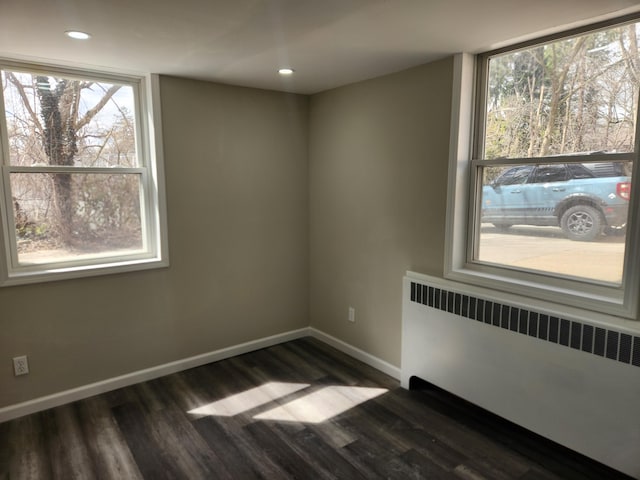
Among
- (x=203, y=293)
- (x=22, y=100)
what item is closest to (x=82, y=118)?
(x=22, y=100)

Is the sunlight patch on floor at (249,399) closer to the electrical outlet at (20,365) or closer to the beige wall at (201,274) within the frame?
the beige wall at (201,274)

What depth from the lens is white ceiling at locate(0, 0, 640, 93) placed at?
6.03 ft

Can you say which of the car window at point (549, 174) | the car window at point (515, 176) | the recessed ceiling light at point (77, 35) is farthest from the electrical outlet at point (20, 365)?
the car window at point (549, 174)

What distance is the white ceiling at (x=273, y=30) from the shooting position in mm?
1837

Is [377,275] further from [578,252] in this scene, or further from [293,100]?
[293,100]

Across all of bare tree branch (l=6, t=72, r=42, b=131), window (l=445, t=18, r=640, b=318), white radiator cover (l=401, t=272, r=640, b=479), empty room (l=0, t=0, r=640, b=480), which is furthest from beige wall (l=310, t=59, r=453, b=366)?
bare tree branch (l=6, t=72, r=42, b=131)

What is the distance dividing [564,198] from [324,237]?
200cm

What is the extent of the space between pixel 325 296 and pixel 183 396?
4.87 feet

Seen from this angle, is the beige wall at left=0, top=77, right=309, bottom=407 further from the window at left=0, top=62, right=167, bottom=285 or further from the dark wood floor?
the dark wood floor

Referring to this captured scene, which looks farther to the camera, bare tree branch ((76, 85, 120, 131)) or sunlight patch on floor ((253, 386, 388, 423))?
bare tree branch ((76, 85, 120, 131))

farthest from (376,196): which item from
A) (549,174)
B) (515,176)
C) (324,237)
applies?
(549,174)

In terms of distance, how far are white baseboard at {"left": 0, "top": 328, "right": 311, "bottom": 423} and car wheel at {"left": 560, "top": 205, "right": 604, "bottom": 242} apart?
2.50 meters

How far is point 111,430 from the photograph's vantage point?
2564 millimetres

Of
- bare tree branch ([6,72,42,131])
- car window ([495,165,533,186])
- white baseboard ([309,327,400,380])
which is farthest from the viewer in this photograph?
white baseboard ([309,327,400,380])
